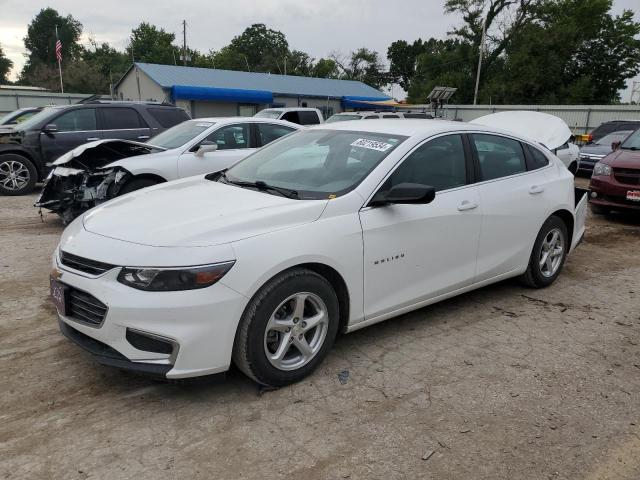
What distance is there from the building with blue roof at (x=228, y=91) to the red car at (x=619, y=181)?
86.7ft

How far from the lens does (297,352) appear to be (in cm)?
330

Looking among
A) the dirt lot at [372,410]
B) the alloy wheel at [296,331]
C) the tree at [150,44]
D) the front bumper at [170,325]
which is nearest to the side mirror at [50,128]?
the dirt lot at [372,410]

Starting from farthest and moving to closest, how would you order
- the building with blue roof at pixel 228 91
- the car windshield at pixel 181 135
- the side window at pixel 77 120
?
the building with blue roof at pixel 228 91, the side window at pixel 77 120, the car windshield at pixel 181 135

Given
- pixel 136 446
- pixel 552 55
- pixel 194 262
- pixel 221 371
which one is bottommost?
pixel 136 446

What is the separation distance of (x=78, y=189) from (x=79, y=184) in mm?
199

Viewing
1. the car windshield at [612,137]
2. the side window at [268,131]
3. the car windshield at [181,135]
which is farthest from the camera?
the car windshield at [612,137]

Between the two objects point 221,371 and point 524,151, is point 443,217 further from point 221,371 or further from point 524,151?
point 221,371

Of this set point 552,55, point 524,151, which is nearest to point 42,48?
point 552,55

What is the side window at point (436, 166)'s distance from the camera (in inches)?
149

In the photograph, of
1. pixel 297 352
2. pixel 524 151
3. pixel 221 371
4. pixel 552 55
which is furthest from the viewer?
pixel 552 55

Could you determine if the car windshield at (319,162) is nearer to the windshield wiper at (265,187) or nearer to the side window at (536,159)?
the windshield wiper at (265,187)

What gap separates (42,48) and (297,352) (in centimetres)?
10742

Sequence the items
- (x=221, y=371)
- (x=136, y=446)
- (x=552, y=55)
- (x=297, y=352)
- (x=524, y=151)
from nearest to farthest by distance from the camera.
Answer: (x=136, y=446) < (x=221, y=371) < (x=297, y=352) < (x=524, y=151) < (x=552, y=55)

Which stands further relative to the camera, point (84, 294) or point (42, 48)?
point (42, 48)
